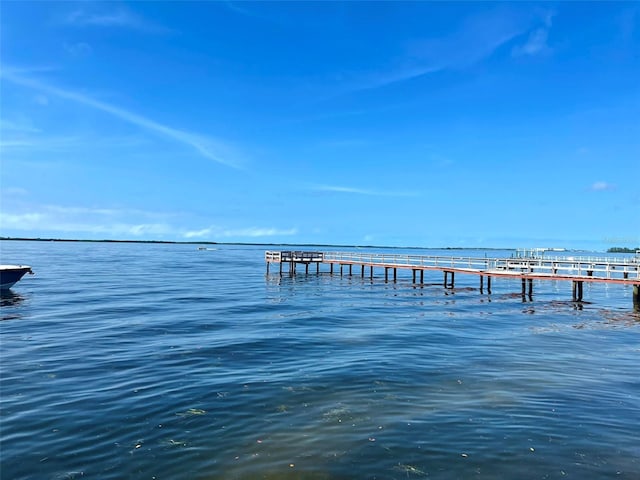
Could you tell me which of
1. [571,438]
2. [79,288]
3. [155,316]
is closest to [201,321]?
[155,316]

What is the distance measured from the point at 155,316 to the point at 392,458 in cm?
1788

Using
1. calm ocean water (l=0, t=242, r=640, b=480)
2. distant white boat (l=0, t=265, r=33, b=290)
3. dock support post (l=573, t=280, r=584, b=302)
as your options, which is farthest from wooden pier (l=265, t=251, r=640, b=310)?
distant white boat (l=0, t=265, r=33, b=290)

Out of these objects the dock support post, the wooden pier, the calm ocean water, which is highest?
the wooden pier

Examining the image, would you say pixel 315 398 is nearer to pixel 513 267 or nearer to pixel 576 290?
pixel 576 290

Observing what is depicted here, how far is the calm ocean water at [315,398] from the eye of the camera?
7273 millimetres

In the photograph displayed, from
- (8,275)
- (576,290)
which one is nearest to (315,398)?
(576,290)

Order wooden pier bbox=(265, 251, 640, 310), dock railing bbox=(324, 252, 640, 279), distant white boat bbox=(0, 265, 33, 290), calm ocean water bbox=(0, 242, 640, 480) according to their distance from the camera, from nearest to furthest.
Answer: calm ocean water bbox=(0, 242, 640, 480), wooden pier bbox=(265, 251, 640, 310), distant white boat bbox=(0, 265, 33, 290), dock railing bbox=(324, 252, 640, 279)

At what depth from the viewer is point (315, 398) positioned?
10211 mm

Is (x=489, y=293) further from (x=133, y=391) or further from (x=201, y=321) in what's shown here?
(x=133, y=391)

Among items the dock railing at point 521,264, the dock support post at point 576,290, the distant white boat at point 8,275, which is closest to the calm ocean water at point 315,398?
the dock support post at point 576,290

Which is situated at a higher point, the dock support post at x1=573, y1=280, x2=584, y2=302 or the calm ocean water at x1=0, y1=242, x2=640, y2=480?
the dock support post at x1=573, y1=280, x2=584, y2=302

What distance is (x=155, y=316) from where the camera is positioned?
22.2m

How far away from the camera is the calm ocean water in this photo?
7273 mm

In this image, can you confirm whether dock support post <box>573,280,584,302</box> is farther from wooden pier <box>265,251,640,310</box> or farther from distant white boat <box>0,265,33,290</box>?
distant white boat <box>0,265,33,290</box>
